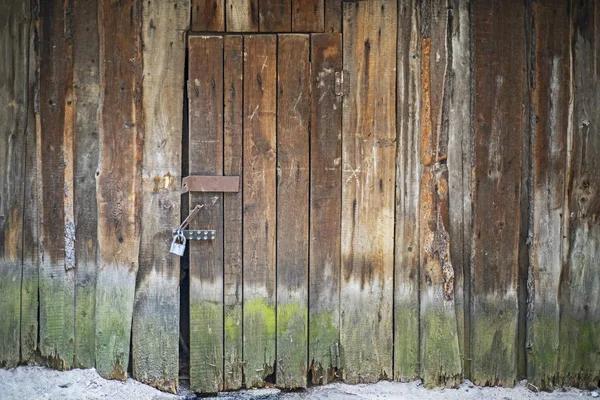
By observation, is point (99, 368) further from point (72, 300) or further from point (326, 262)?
point (326, 262)

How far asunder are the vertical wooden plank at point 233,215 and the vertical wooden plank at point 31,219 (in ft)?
3.85

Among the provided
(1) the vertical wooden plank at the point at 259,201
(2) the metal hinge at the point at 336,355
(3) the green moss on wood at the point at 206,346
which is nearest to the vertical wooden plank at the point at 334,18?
(1) the vertical wooden plank at the point at 259,201

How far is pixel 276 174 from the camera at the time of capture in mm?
4465

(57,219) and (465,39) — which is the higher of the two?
(465,39)

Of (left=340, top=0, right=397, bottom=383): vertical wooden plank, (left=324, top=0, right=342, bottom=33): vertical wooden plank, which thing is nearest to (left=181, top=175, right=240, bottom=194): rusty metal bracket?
(left=340, top=0, right=397, bottom=383): vertical wooden plank

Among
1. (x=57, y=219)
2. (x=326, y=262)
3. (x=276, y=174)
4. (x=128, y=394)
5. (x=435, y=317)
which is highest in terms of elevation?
(x=276, y=174)

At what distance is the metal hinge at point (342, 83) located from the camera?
4.44m

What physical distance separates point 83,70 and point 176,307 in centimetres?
158

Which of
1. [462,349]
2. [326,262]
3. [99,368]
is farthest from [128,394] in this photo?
[462,349]

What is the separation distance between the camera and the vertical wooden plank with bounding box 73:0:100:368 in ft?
14.5

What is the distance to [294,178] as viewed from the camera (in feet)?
14.6

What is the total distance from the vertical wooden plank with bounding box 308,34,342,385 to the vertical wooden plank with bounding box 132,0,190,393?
0.84 m

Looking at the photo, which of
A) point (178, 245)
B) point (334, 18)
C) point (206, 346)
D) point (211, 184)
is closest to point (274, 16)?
point (334, 18)

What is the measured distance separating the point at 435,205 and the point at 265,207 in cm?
106
